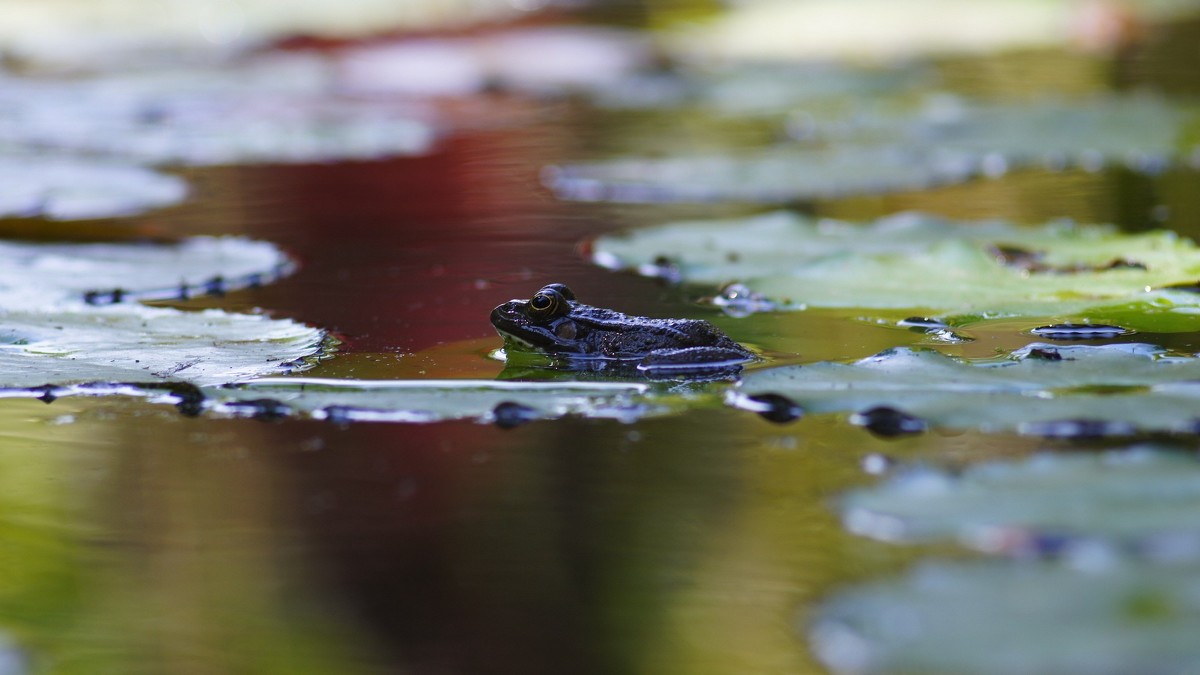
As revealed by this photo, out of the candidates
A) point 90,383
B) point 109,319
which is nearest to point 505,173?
point 109,319

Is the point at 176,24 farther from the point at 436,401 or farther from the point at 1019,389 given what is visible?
the point at 1019,389

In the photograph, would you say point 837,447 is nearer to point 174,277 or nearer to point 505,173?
point 174,277

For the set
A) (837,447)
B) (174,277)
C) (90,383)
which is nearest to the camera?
(837,447)

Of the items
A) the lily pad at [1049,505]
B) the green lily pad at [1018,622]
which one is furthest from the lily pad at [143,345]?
the green lily pad at [1018,622]

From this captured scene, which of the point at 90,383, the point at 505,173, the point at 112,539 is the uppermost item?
the point at 505,173

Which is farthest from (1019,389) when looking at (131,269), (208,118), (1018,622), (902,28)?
(902,28)

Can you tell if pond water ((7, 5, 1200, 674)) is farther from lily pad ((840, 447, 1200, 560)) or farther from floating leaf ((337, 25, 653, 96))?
floating leaf ((337, 25, 653, 96))

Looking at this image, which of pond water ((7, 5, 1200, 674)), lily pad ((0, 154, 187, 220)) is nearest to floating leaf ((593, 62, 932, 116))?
lily pad ((0, 154, 187, 220))
